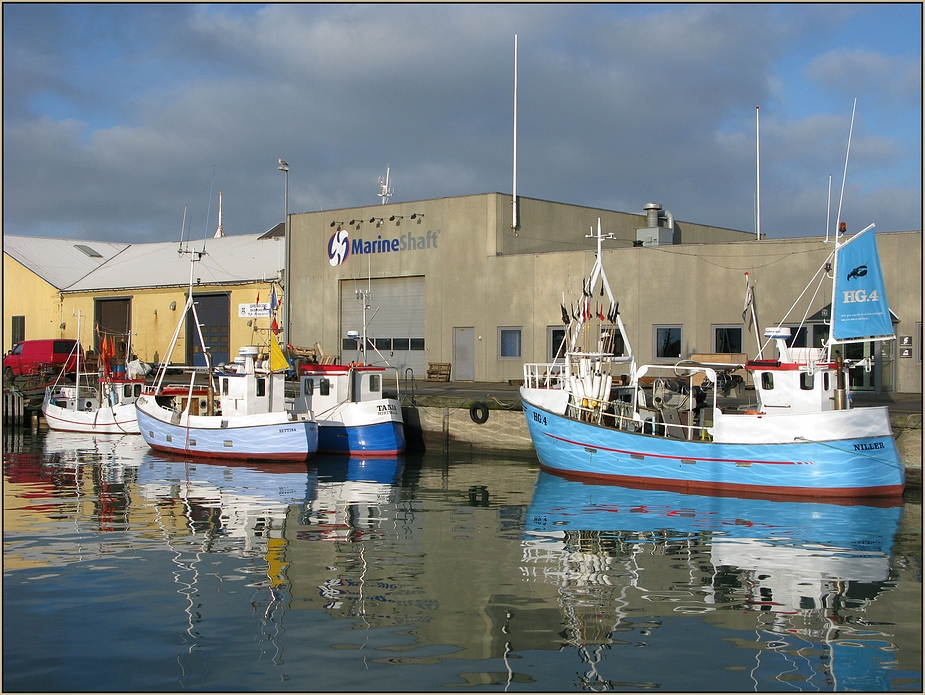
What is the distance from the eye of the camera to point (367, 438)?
28062 millimetres

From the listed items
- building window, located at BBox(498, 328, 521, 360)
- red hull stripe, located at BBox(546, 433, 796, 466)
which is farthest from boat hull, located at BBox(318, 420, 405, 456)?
building window, located at BBox(498, 328, 521, 360)

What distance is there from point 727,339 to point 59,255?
148 ft

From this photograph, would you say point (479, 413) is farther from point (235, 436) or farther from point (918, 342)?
point (918, 342)

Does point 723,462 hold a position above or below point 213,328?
below

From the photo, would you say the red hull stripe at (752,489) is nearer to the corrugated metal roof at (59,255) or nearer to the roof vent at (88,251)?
the corrugated metal roof at (59,255)

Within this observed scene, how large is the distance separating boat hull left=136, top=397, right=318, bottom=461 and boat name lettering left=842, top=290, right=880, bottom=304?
14380 mm

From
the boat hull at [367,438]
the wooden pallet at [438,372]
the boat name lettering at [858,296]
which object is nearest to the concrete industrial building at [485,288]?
the wooden pallet at [438,372]

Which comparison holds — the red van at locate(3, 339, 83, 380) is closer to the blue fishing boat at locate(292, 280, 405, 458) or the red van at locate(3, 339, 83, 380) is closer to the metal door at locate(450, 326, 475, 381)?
the metal door at locate(450, 326, 475, 381)

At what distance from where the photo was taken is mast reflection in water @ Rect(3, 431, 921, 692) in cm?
933

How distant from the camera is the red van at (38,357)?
44000 mm

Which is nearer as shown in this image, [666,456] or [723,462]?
[723,462]

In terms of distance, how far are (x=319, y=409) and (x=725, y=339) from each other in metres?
13.8

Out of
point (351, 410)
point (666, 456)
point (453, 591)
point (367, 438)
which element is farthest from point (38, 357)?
point (453, 591)

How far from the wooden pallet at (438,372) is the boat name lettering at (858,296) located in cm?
1882
